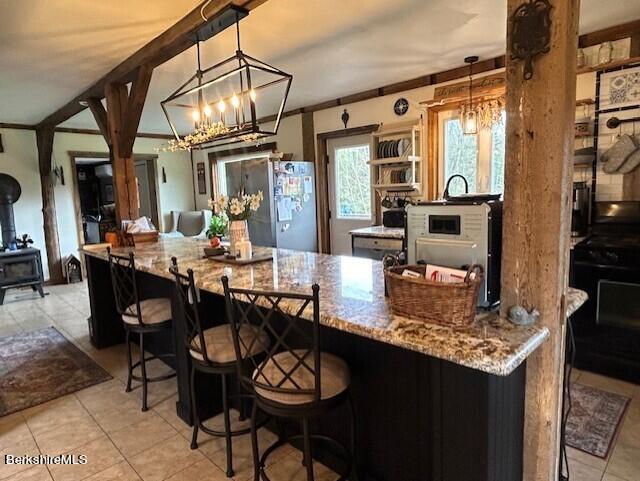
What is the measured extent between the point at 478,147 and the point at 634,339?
6.77ft

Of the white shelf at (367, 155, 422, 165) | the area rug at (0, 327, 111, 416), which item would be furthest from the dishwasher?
the area rug at (0, 327, 111, 416)

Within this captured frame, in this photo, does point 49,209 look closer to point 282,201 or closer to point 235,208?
point 282,201

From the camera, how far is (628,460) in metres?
2.01

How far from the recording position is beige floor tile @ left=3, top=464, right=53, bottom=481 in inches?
79.4

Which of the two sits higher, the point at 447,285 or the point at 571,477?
the point at 447,285

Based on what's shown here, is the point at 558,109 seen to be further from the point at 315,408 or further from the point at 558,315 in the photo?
the point at 315,408

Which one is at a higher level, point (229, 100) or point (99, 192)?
point (229, 100)

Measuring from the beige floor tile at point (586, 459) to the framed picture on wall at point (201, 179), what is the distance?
22.1 ft

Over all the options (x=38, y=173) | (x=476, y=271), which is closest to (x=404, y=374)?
(x=476, y=271)

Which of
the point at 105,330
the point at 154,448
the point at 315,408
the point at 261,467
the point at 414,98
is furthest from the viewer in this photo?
the point at 414,98

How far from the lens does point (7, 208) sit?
5785 millimetres

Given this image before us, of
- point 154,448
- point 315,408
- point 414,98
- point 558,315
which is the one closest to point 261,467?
point 315,408

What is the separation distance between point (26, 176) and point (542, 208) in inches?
276

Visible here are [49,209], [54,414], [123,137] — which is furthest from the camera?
[49,209]
